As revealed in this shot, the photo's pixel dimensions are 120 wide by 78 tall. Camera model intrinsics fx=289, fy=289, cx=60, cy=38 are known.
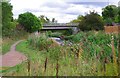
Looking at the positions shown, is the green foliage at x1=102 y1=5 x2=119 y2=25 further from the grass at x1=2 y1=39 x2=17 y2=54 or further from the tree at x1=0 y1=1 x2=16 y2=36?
the grass at x1=2 y1=39 x2=17 y2=54

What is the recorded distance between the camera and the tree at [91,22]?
19.7m

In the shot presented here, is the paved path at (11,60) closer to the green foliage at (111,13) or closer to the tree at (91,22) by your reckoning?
the green foliage at (111,13)

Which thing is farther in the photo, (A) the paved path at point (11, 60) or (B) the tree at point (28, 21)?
(B) the tree at point (28, 21)

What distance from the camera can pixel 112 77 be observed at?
12.1ft

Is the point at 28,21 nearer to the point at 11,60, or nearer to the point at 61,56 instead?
the point at 11,60

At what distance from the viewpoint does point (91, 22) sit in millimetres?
21141

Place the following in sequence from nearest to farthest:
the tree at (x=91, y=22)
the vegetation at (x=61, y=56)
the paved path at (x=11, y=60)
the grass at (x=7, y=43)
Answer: the vegetation at (x=61, y=56) < the paved path at (x=11, y=60) < the grass at (x=7, y=43) < the tree at (x=91, y=22)

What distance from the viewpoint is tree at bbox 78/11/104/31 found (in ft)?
64.6

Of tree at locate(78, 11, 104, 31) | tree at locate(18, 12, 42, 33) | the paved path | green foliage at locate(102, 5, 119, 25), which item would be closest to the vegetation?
tree at locate(18, 12, 42, 33)

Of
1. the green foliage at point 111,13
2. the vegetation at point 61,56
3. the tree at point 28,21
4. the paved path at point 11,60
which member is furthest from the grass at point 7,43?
the green foliage at point 111,13

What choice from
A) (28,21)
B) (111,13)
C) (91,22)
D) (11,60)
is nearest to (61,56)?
(11,60)

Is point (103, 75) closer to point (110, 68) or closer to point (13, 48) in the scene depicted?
point (110, 68)

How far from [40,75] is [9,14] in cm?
730

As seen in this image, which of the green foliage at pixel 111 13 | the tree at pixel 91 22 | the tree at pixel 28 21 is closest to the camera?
the tree at pixel 28 21
